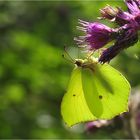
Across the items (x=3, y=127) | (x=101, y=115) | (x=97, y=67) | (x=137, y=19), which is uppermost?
(x=137, y=19)

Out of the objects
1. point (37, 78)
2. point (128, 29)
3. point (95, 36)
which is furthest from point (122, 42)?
point (37, 78)

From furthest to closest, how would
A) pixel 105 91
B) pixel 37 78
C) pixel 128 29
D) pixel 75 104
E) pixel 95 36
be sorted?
pixel 37 78
pixel 75 104
pixel 105 91
pixel 95 36
pixel 128 29

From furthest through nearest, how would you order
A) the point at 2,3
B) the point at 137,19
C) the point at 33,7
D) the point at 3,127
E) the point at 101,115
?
1. the point at 33,7
2. the point at 2,3
3. the point at 3,127
4. the point at 101,115
5. the point at 137,19

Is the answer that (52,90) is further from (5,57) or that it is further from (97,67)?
(97,67)

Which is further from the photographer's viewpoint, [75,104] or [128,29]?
[75,104]

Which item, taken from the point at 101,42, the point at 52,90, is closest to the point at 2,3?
the point at 52,90

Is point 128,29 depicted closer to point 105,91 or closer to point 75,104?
point 105,91

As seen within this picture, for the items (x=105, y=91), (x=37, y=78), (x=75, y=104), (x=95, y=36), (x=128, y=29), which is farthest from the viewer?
(x=37, y=78)

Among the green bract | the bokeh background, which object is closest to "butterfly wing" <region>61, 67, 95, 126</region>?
the green bract
